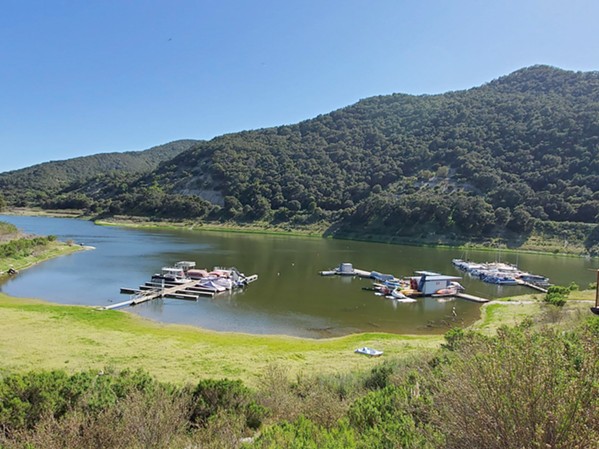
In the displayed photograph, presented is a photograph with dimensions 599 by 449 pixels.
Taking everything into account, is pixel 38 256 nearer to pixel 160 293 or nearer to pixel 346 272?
pixel 160 293

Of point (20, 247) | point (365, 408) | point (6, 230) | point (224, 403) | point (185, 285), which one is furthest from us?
point (6, 230)

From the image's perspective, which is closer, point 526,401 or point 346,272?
point 526,401

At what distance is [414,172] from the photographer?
415ft

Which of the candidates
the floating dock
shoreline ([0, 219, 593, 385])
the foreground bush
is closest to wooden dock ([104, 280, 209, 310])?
shoreline ([0, 219, 593, 385])

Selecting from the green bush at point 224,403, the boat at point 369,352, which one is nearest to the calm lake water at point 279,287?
the boat at point 369,352

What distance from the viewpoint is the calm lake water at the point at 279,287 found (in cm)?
2944

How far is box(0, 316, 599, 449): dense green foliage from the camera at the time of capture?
4.55 meters

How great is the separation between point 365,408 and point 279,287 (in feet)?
108

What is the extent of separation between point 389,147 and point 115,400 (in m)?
143

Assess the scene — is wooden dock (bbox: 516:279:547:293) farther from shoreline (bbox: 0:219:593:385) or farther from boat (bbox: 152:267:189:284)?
boat (bbox: 152:267:189:284)

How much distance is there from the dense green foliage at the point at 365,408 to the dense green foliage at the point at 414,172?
3330 inches

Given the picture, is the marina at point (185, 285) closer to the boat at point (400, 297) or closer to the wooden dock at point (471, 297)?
the boat at point (400, 297)

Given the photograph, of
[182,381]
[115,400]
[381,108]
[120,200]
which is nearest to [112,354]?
[182,381]

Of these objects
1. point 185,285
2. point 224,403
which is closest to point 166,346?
point 224,403
